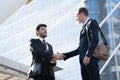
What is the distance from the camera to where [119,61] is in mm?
42031

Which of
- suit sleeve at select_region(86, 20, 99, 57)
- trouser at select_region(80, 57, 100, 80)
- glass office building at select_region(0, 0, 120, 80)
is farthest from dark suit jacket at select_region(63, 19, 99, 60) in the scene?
glass office building at select_region(0, 0, 120, 80)

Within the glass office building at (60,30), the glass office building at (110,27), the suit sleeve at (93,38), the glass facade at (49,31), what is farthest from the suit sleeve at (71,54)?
the glass facade at (49,31)

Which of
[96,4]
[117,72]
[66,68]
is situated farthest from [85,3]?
[117,72]

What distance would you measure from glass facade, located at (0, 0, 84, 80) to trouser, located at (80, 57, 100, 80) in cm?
5011

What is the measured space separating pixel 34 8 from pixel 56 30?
14.5 metres

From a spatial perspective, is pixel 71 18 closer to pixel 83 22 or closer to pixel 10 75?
pixel 10 75

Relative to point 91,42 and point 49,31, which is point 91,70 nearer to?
point 91,42

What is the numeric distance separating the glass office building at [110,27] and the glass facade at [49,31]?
16.3 ft

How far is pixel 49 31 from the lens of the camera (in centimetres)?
7019

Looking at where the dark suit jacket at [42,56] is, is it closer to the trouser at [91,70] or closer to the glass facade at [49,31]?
the trouser at [91,70]

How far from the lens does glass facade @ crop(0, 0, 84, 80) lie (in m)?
60.5

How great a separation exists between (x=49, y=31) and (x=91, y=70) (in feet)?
215

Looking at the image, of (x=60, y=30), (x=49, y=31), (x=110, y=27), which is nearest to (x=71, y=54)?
(x=110, y=27)

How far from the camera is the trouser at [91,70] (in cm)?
484
